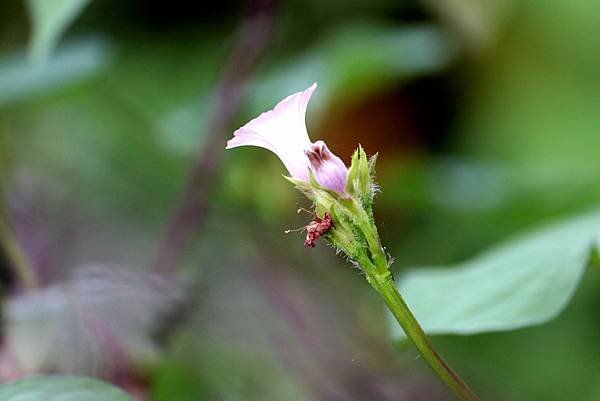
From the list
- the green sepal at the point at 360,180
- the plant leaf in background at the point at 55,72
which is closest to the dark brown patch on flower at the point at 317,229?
the green sepal at the point at 360,180

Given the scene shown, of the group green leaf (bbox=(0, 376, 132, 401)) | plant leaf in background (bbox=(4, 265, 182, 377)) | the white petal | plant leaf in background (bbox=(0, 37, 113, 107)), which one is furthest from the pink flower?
plant leaf in background (bbox=(0, 37, 113, 107))

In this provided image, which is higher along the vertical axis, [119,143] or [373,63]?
[119,143]

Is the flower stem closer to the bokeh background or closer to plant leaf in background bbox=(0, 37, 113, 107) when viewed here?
the bokeh background

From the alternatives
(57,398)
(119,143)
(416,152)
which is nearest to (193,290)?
(57,398)

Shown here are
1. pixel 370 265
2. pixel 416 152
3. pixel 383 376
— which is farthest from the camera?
pixel 416 152

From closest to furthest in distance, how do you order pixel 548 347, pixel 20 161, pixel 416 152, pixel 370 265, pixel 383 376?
pixel 370 265 < pixel 383 376 < pixel 548 347 < pixel 20 161 < pixel 416 152

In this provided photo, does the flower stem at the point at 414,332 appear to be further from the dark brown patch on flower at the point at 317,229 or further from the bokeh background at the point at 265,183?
the bokeh background at the point at 265,183

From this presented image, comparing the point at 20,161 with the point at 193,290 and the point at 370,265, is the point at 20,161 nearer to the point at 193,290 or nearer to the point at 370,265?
the point at 193,290
